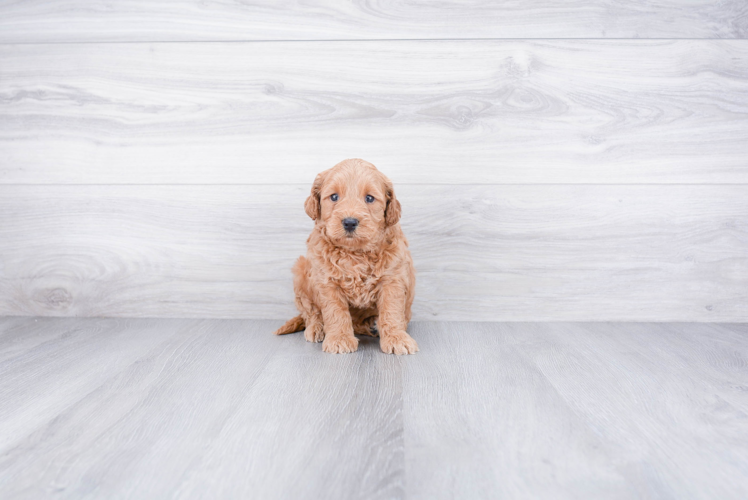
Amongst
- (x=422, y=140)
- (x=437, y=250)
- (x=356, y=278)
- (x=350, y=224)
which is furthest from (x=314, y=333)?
(x=422, y=140)

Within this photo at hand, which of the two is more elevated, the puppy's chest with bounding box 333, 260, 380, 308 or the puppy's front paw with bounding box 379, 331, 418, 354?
the puppy's chest with bounding box 333, 260, 380, 308

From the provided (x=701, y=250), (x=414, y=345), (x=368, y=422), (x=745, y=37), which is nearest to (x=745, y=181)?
(x=701, y=250)

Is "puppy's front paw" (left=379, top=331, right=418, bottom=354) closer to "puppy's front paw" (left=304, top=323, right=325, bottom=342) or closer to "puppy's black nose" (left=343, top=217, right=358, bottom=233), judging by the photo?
"puppy's front paw" (left=304, top=323, right=325, bottom=342)

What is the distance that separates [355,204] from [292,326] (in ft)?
1.81

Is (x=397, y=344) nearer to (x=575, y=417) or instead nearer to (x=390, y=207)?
(x=390, y=207)

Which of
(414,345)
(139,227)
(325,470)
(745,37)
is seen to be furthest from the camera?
(139,227)

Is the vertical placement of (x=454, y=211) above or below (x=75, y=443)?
above

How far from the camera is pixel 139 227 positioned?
2002mm

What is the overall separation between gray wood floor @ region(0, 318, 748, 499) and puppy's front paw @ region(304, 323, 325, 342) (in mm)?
40

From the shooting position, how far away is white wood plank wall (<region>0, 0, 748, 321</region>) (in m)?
1.90

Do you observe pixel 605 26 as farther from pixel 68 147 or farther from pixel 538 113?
pixel 68 147

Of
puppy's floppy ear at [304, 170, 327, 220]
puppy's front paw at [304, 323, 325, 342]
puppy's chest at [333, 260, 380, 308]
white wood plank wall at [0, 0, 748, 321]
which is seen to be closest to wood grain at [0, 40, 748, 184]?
white wood plank wall at [0, 0, 748, 321]

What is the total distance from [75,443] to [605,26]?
2.09 meters

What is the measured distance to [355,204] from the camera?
1.53 m
